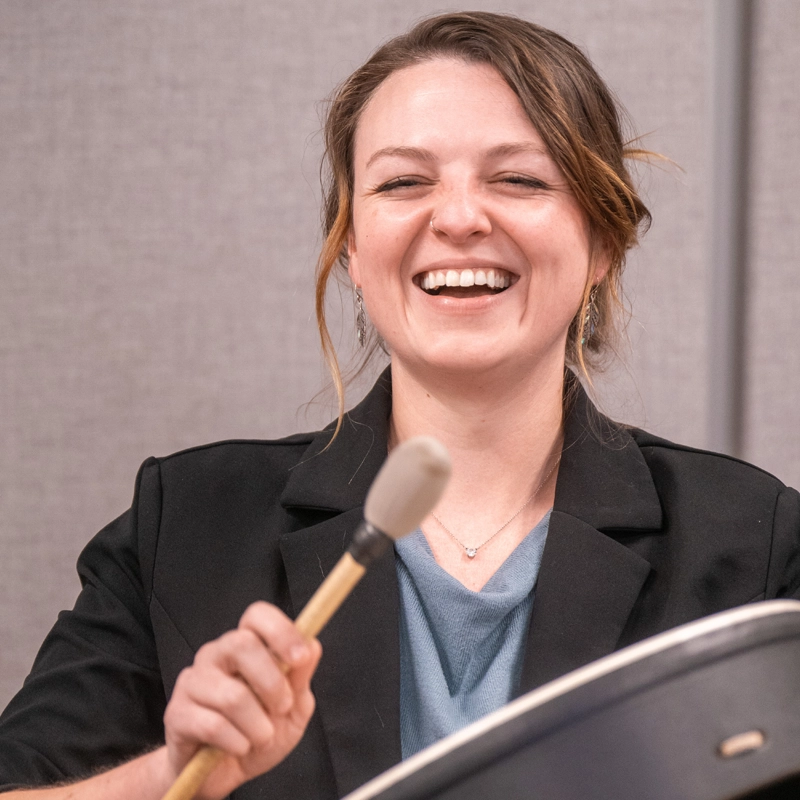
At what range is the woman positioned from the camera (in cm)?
62

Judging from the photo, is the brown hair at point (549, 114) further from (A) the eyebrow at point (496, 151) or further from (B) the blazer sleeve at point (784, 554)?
(B) the blazer sleeve at point (784, 554)

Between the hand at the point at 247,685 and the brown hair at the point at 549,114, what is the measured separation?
38 cm

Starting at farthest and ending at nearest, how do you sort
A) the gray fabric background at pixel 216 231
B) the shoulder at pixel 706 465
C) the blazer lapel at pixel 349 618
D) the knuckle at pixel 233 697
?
the gray fabric background at pixel 216 231 < the shoulder at pixel 706 465 < the blazer lapel at pixel 349 618 < the knuckle at pixel 233 697

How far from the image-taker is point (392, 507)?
13.1 inches

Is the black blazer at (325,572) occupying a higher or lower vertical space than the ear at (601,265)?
lower

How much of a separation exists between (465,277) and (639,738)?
16.6 inches

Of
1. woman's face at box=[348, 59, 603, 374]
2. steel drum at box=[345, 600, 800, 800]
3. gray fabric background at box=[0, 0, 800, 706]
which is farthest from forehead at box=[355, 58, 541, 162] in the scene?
steel drum at box=[345, 600, 800, 800]

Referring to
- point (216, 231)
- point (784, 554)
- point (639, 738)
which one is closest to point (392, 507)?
point (639, 738)

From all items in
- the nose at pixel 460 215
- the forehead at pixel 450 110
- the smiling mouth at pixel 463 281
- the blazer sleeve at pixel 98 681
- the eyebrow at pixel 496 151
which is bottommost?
the blazer sleeve at pixel 98 681

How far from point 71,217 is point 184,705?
0.72m

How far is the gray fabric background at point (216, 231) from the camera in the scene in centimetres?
99

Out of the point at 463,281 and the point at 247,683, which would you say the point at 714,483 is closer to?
the point at 463,281

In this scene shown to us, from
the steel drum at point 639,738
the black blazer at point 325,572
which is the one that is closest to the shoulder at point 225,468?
the black blazer at point 325,572

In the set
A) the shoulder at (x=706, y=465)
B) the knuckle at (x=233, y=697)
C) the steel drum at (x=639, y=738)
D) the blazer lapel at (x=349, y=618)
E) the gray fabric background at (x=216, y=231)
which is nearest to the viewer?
the steel drum at (x=639, y=738)
